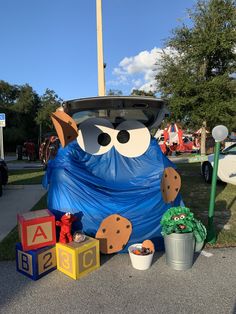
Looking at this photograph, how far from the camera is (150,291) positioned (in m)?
3.06

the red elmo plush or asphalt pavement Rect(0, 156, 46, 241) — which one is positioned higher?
the red elmo plush

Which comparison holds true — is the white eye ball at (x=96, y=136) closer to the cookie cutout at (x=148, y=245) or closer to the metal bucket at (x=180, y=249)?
the cookie cutout at (x=148, y=245)

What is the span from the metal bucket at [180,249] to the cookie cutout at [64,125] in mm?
1821

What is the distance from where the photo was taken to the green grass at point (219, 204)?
4.76 m

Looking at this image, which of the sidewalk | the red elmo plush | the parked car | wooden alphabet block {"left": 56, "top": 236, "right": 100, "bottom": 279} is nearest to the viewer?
wooden alphabet block {"left": 56, "top": 236, "right": 100, "bottom": 279}

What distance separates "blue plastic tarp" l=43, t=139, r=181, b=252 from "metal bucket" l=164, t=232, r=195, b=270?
53 centimetres

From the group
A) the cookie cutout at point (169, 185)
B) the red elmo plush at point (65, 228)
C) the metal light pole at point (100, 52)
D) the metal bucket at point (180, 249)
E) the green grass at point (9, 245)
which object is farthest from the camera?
the metal light pole at point (100, 52)

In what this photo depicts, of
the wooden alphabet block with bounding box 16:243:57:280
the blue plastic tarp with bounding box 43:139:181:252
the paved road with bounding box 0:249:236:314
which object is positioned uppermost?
the blue plastic tarp with bounding box 43:139:181:252

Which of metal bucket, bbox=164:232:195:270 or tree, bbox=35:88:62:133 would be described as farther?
tree, bbox=35:88:62:133

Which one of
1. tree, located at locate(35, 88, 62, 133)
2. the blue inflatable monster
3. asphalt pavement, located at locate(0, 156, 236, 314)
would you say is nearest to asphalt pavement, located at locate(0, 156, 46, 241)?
the blue inflatable monster

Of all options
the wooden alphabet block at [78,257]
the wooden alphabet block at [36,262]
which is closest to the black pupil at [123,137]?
the wooden alphabet block at [78,257]

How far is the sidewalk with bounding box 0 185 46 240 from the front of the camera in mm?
5465

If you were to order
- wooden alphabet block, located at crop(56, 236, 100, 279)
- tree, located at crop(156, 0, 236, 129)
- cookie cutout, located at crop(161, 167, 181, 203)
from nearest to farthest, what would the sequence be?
wooden alphabet block, located at crop(56, 236, 100, 279) → cookie cutout, located at crop(161, 167, 181, 203) → tree, located at crop(156, 0, 236, 129)

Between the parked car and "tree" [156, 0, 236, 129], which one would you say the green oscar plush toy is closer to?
the parked car
